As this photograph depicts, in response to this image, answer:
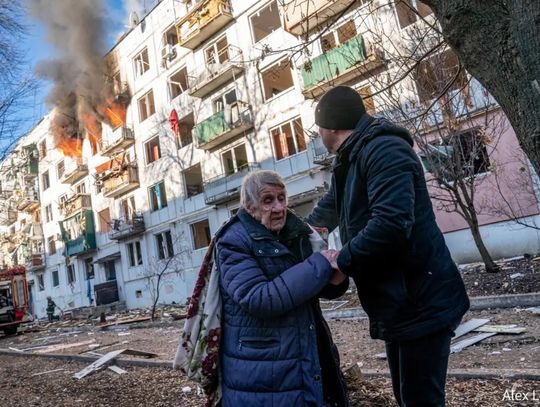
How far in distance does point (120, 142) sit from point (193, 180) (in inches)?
239

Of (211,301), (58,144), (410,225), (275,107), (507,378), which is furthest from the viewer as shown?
(58,144)

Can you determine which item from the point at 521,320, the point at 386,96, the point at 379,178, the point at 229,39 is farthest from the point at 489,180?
the point at 229,39

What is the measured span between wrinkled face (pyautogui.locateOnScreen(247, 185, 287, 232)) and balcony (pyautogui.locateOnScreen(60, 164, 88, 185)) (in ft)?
102

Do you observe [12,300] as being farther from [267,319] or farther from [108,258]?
[267,319]

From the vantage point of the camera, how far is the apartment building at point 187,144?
15.9 metres

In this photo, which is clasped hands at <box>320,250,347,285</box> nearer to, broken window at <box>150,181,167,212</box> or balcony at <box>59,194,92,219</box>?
broken window at <box>150,181,167,212</box>

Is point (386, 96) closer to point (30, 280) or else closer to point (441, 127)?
point (441, 127)

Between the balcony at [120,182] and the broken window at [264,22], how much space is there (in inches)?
444

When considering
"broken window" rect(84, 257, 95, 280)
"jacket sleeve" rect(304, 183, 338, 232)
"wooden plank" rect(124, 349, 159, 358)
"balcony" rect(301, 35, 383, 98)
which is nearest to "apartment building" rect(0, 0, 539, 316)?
"balcony" rect(301, 35, 383, 98)

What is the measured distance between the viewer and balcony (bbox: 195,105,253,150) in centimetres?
1884

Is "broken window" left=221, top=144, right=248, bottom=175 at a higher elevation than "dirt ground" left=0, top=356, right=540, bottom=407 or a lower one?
higher

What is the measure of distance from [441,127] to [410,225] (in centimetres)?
902

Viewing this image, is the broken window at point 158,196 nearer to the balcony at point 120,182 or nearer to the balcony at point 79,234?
the balcony at point 120,182

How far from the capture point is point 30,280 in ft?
127
